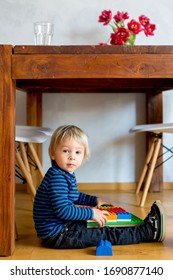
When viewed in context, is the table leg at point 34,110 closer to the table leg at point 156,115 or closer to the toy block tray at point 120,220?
the table leg at point 156,115

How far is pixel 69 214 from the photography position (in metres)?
1.68

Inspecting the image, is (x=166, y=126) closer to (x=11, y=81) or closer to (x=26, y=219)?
(x=26, y=219)

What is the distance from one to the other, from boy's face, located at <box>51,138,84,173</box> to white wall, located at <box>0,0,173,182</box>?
1.63m

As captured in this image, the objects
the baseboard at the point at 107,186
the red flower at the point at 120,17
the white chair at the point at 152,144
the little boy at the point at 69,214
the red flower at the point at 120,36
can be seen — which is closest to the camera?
the little boy at the point at 69,214

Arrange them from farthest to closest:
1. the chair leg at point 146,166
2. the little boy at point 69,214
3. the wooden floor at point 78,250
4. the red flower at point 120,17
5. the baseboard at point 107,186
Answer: the baseboard at point 107,186 → the red flower at point 120,17 → the chair leg at point 146,166 → the little boy at point 69,214 → the wooden floor at point 78,250

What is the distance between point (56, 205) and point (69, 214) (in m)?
0.05

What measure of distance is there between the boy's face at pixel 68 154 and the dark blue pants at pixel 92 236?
0.20 metres

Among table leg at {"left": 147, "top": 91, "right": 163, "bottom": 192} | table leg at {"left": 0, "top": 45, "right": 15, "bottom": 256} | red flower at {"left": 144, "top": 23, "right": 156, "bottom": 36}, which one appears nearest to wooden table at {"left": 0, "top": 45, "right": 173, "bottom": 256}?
table leg at {"left": 0, "top": 45, "right": 15, "bottom": 256}

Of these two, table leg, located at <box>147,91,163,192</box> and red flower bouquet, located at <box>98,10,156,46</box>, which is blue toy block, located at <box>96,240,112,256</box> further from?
table leg, located at <box>147,91,163,192</box>

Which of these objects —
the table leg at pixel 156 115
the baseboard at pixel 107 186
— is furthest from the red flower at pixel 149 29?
the baseboard at pixel 107 186

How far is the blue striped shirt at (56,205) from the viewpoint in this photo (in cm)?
168

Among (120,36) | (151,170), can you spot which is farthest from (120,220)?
(120,36)

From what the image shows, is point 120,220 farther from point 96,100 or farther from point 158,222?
point 96,100

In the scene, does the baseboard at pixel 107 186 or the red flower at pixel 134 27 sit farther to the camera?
the baseboard at pixel 107 186
